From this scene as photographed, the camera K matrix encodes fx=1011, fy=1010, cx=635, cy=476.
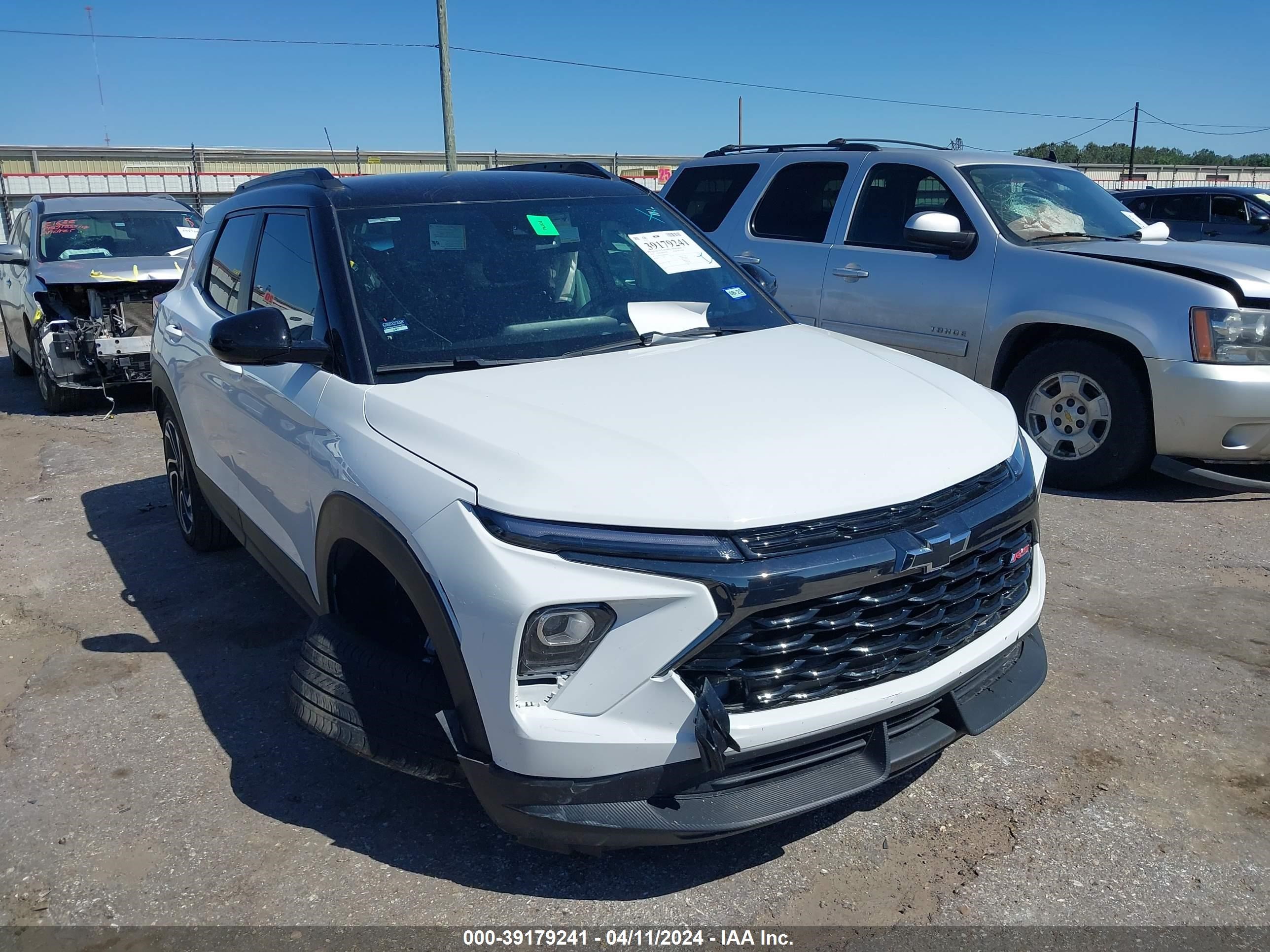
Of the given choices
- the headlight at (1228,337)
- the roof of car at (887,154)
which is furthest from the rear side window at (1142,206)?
the headlight at (1228,337)

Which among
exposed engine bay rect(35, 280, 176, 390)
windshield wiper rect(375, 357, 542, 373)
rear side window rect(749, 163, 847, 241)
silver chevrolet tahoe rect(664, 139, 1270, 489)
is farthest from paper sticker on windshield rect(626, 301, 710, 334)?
exposed engine bay rect(35, 280, 176, 390)

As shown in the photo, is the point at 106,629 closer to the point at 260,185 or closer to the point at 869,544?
the point at 260,185

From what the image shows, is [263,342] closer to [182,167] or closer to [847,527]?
[847,527]

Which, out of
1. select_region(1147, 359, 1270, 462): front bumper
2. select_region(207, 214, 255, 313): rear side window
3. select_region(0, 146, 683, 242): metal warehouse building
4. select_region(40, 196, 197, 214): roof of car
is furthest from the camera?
select_region(0, 146, 683, 242): metal warehouse building

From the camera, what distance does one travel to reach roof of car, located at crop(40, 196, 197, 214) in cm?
966

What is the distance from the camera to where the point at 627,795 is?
2.26m

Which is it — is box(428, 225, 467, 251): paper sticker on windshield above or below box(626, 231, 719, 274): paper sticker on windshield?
above

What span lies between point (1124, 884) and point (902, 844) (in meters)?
0.55

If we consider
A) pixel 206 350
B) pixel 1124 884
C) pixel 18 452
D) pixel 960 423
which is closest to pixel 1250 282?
pixel 960 423

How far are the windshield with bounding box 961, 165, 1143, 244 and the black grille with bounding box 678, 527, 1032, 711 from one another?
414 cm

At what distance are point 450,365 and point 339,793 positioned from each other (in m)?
1.34

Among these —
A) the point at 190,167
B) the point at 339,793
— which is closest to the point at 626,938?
the point at 339,793

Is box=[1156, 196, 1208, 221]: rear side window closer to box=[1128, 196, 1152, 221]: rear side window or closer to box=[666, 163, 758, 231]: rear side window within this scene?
box=[1128, 196, 1152, 221]: rear side window

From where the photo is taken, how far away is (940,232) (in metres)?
5.89
